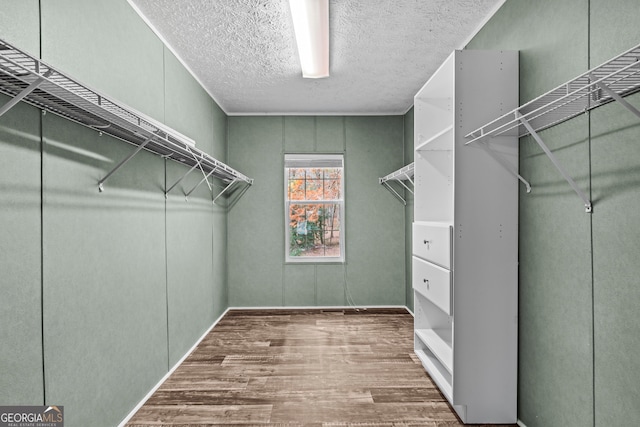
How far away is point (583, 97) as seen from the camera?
4.90 ft

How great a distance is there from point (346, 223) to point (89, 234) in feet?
11.2

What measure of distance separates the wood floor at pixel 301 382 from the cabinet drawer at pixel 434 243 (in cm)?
98

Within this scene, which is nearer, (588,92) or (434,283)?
(588,92)

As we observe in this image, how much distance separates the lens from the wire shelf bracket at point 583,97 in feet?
3.82

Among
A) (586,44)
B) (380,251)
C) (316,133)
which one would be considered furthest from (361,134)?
(586,44)

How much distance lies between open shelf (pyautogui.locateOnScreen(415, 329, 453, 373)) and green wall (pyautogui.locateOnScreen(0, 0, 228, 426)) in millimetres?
1981

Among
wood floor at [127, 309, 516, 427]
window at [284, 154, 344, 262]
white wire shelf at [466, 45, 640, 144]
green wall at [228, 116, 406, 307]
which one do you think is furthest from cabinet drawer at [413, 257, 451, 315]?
window at [284, 154, 344, 262]

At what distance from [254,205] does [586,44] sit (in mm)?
3916

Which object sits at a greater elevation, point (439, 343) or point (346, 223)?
point (346, 223)

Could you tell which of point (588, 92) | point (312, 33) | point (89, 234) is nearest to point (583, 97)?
point (588, 92)

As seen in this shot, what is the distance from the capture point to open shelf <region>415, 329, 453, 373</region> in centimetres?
231

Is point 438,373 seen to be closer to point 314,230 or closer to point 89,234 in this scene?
point 89,234

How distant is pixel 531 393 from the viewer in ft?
6.62

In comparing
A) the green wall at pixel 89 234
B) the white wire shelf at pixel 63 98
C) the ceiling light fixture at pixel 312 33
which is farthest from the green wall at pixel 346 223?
the white wire shelf at pixel 63 98
